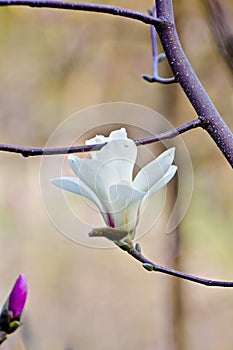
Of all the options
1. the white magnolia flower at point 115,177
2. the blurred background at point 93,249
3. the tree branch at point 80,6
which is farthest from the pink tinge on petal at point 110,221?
the blurred background at point 93,249

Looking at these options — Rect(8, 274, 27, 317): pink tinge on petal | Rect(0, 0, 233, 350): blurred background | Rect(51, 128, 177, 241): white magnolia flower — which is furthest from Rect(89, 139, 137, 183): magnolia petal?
Rect(0, 0, 233, 350): blurred background

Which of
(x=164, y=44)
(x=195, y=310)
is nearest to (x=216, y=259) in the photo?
(x=195, y=310)

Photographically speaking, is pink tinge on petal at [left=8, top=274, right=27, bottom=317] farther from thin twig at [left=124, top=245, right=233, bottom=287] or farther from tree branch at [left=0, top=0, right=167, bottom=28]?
tree branch at [left=0, top=0, right=167, bottom=28]

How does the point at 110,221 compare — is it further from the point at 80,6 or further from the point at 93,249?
the point at 93,249

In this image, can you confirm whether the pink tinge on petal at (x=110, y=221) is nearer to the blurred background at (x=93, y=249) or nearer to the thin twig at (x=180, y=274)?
the thin twig at (x=180, y=274)

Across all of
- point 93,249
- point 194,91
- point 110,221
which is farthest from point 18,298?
point 93,249
